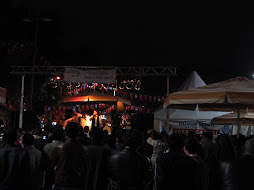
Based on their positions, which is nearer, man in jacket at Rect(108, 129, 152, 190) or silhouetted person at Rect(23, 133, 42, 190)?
man in jacket at Rect(108, 129, 152, 190)

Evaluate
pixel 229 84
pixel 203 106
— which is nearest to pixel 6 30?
pixel 203 106

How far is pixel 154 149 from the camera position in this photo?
24.4ft

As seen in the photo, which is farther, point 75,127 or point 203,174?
point 75,127

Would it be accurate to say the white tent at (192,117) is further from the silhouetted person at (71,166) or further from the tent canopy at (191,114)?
the silhouetted person at (71,166)

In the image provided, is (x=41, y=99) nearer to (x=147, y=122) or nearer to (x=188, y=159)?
(x=147, y=122)

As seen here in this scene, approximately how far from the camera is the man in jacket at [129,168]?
13.0 ft

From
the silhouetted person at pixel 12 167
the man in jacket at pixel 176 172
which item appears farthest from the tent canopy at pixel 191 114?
the silhouetted person at pixel 12 167

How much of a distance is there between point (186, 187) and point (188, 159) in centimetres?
33

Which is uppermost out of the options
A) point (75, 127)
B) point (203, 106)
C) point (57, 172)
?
point (203, 106)

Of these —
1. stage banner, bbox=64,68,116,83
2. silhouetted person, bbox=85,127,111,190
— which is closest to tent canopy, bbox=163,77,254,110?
silhouetted person, bbox=85,127,111,190

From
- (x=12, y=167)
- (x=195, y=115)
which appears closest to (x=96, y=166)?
(x=12, y=167)

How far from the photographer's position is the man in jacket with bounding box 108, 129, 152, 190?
3.98 metres

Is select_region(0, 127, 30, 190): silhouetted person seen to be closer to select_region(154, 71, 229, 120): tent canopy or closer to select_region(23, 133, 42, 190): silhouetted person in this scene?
select_region(23, 133, 42, 190): silhouetted person

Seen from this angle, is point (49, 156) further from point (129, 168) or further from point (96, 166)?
point (129, 168)
